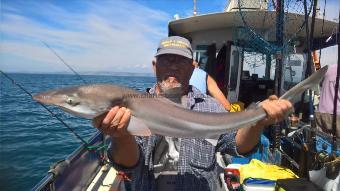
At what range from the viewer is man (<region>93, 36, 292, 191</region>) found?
3.16m

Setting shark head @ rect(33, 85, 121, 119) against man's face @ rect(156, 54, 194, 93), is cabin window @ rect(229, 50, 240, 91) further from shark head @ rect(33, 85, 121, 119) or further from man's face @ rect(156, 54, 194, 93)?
shark head @ rect(33, 85, 121, 119)

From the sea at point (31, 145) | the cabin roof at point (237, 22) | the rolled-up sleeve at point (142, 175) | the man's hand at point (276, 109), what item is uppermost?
the cabin roof at point (237, 22)

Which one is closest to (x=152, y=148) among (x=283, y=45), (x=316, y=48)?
(x=283, y=45)

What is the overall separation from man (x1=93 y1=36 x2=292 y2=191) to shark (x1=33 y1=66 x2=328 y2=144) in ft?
0.84

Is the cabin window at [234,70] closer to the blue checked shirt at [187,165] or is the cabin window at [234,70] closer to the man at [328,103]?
the man at [328,103]

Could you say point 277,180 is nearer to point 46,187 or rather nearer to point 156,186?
point 156,186

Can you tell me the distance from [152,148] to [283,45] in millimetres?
5349

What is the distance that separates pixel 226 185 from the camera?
17.8 ft

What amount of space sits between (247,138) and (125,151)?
1131 mm

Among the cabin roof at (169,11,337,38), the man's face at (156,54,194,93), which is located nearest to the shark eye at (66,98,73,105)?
the man's face at (156,54,194,93)

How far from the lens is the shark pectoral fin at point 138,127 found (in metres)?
2.79

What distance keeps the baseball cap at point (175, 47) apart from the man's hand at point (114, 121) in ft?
2.99

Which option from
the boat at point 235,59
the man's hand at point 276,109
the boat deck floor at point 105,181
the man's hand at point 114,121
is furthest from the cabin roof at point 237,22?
the man's hand at point 114,121

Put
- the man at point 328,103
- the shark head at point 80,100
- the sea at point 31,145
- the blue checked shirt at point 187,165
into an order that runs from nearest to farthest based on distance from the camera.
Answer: the shark head at point 80,100 → the blue checked shirt at point 187,165 → the man at point 328,103 → the sea at point 31,145
